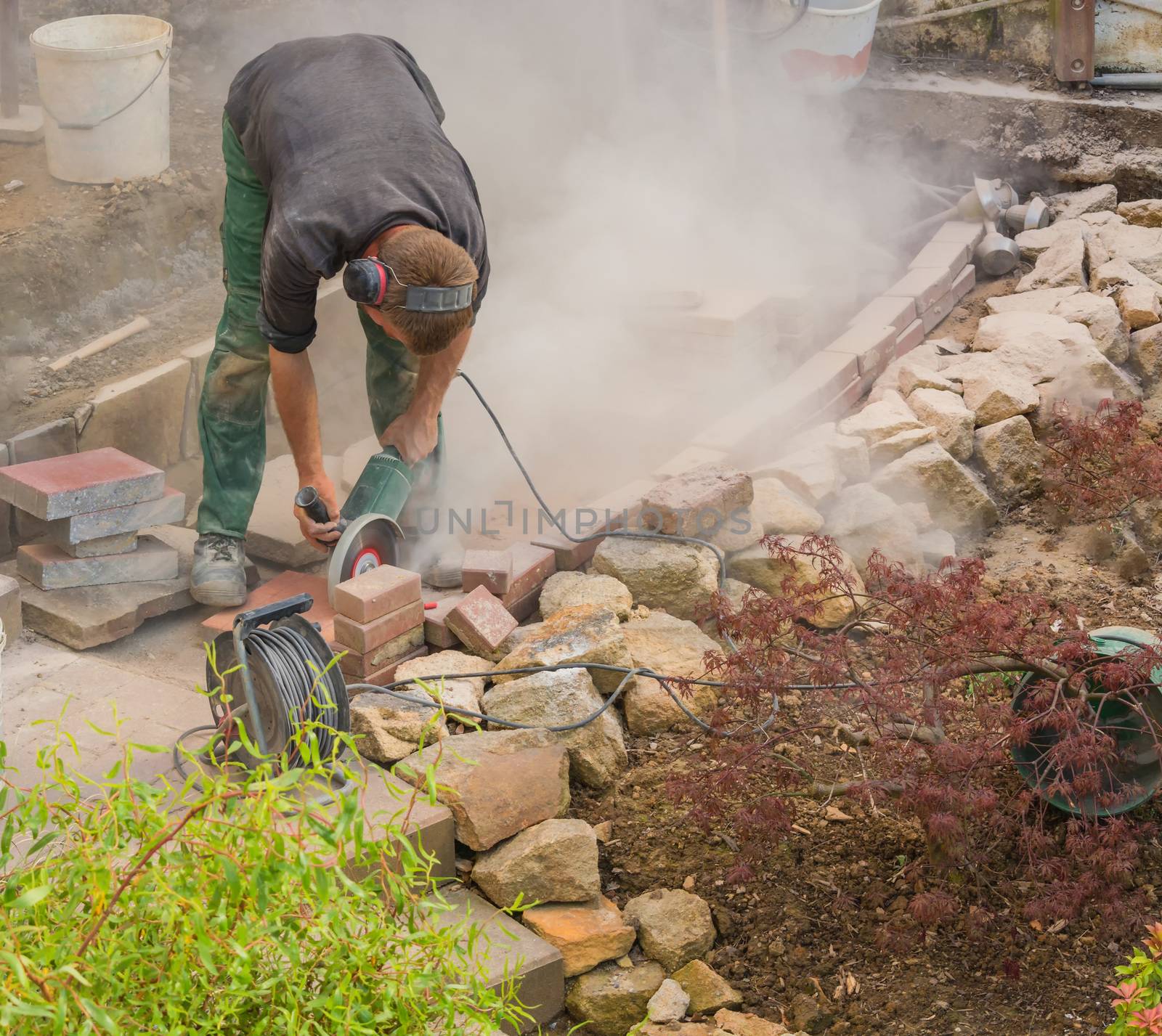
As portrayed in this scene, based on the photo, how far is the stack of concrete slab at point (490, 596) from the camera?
4230 mm

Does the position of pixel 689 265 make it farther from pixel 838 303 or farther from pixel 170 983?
pixel 170 983

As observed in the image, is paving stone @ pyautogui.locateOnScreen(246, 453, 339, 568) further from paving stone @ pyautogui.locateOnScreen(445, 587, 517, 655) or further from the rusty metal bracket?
the rusty metal bracket

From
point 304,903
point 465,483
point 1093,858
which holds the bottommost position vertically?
point 465,483

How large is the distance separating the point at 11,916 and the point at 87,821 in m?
0.21

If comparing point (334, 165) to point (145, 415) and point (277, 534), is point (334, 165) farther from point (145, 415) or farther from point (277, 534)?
point (145, 415)

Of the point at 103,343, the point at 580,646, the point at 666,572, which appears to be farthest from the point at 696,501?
the point at 103,343

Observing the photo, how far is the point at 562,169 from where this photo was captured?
810 cm

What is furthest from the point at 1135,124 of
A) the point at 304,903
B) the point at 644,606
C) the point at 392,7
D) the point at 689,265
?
the point at 304,903

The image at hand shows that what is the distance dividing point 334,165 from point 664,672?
1.97 meters

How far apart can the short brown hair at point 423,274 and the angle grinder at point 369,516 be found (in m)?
0.66

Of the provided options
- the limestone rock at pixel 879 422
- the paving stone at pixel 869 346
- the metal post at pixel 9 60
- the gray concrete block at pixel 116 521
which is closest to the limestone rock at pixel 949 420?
the limestone rock at pixel 879 422

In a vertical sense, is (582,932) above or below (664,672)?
below

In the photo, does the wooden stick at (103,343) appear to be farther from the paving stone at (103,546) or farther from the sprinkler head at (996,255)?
the sprinkler head at (996,255)

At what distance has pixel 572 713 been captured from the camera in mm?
3850
